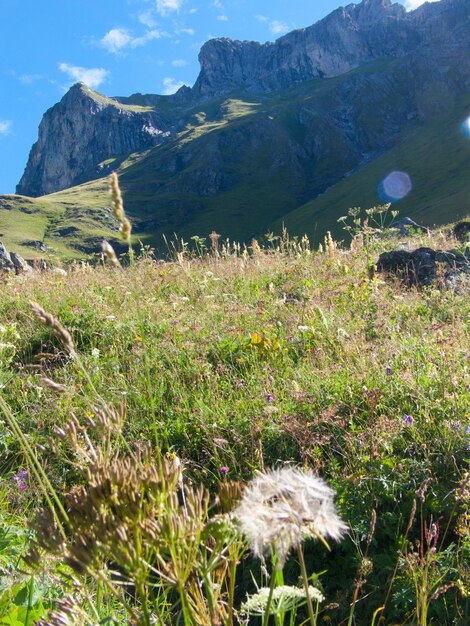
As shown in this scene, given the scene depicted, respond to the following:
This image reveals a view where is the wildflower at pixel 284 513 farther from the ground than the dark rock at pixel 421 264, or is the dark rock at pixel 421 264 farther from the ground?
the dark rock at pixel 421 264

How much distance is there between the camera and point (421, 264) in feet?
28.9

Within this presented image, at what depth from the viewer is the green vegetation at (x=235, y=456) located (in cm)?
117

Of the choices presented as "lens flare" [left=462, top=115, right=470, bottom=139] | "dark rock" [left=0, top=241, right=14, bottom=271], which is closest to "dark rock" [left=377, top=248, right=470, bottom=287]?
"dark rock" [left=0, top=241, right=14, bottom=271]

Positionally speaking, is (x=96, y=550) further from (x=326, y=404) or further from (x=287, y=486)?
(x=326, y=404)

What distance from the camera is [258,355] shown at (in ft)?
17.2

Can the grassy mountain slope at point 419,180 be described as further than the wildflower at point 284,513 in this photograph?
Yes

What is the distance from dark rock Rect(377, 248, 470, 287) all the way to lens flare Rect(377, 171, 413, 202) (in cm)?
12302

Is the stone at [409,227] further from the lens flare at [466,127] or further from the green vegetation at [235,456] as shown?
the lens flare at [466,127]

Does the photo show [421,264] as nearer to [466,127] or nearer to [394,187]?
[394,187]

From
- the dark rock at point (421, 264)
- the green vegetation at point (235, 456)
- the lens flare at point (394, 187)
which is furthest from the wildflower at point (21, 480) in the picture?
the lens flare at point (394, 187)

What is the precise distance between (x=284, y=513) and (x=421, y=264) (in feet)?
27.8

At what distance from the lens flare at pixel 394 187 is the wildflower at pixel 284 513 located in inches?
5185

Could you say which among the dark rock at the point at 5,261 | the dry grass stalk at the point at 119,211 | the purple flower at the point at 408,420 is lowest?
the purple flower at the point at 408,420

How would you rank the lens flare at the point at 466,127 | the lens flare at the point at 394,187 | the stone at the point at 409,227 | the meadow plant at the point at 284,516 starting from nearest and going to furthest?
1. the meadow plant at the point at 284,516
2. the stone at the point at 409,227
3. the lens flare at the point at 394,187
4. the lens flare at the point at 466,127
